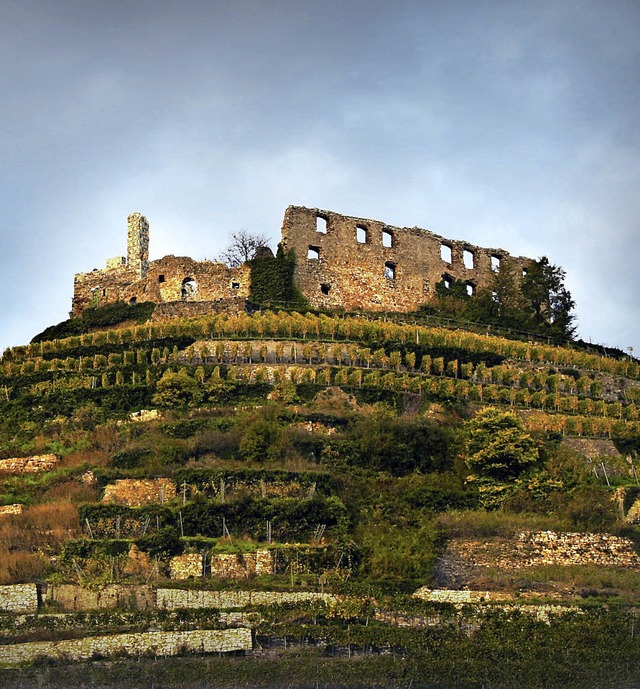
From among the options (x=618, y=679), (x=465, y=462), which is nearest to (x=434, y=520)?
(x=465, y=462)

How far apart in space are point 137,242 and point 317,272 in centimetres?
800

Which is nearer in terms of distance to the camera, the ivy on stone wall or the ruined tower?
the ivy on stone wall

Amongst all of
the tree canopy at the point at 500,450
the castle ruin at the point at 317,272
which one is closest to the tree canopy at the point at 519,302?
the castle ruin at the point at 317,272

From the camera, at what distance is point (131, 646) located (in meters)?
29.3

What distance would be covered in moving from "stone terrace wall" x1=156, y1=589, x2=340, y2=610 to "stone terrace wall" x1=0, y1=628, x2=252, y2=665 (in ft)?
5.68

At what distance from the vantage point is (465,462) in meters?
40.2

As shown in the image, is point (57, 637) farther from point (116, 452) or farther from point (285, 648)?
point (116, 452)

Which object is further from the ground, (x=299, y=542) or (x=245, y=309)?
(x=245, y=309)

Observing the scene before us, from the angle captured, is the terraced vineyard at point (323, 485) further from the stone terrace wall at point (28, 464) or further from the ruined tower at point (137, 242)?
the ruined tower at point (137, 242)

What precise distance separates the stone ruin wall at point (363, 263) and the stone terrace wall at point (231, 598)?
83.8 ft

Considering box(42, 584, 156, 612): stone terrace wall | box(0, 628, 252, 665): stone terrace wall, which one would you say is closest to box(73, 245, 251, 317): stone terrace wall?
box(42, 584, 156, 612): stone terrace wall

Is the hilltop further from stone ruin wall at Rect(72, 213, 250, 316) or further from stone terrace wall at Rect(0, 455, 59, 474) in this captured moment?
stone ruin wall at Rect(72, 213, 250, 316)

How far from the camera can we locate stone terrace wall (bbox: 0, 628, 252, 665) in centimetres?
2909

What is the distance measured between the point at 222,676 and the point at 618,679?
8.24 metres
